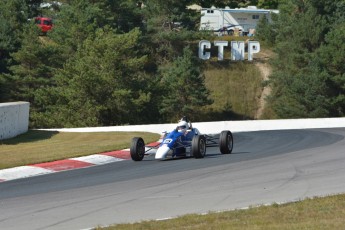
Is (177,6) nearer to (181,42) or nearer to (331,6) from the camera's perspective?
(181,42)

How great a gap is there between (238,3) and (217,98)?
36.6 meters

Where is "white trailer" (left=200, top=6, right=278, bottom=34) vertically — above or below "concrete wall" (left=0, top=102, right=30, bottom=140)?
above

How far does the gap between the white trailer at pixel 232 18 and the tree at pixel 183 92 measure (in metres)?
29.7

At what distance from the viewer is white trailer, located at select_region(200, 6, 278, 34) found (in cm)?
10762

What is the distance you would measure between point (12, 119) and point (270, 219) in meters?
26.1

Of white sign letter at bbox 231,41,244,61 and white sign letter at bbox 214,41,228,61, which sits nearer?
white sign letter at bbox 231,41,244,61

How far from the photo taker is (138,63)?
69.9m

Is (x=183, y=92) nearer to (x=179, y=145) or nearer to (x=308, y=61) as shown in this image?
(x=308, y=61)

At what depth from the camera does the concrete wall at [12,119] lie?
34281mm

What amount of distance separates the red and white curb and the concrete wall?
871cm

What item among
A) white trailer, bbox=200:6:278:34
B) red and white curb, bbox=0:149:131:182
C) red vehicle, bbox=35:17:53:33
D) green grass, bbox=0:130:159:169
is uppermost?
white trailer, bbox=200:6:278:34

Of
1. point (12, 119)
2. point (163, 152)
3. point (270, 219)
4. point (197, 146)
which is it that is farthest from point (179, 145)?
point (12, 119)

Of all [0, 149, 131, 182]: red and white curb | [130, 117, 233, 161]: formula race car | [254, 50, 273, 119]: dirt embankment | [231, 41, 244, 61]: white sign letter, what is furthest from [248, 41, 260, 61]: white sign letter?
[130, 117, 233, 161]: formula race car

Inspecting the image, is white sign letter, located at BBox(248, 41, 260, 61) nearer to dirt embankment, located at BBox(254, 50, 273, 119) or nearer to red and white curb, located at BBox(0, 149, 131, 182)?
dirt embankment, located at BBox(254, 50, 273, 119)
